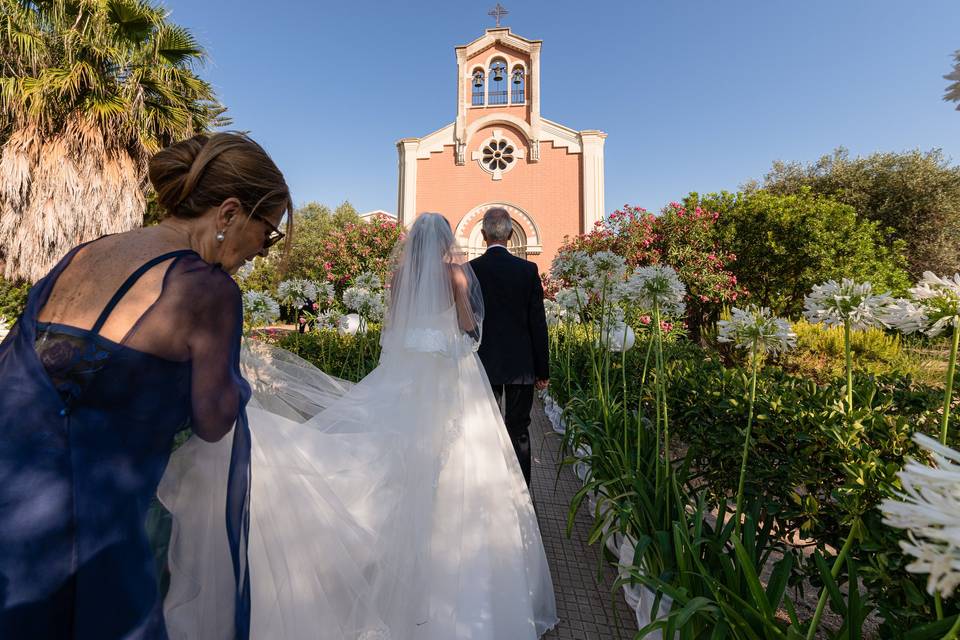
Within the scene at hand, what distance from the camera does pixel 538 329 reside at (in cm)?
315

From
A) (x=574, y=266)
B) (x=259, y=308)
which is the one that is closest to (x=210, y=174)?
(x=574, y=266)

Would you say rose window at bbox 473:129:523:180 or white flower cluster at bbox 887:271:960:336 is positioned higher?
rose window at bbox 473:129:523:180

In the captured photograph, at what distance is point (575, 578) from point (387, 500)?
4.56 ft

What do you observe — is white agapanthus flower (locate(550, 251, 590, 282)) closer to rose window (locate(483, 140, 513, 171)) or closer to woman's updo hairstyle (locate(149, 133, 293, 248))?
woman's updo hairstyle (locate(149, 133, 293, 248))

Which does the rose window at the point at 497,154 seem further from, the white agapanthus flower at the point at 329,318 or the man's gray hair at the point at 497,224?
the man's gray hair at the point at 497,224

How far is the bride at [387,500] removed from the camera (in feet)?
3.58

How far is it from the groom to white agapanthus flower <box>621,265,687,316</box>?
854 mm

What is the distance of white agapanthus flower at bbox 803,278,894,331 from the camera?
159 centimetres

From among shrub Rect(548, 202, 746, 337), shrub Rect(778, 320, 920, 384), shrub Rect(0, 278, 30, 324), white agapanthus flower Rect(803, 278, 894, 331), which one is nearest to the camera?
white agapanthus flower Rect(803, 278, 894, 331)

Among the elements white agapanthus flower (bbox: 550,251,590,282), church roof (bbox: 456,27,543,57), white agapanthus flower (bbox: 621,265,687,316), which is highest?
church roof (bbox: 456,27,543,57)

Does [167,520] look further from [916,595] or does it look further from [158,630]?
[916,595]

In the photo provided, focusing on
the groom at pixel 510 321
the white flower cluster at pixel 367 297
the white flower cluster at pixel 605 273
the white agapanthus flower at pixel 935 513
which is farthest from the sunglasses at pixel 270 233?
the white flower cluster at pixel 367 297

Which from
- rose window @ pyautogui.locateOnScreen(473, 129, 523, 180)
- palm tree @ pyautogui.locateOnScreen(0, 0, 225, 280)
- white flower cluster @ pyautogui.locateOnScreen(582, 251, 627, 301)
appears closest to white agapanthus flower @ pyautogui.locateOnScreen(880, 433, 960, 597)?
white flower cluster @ pyautogui.locateOnScreen(582, 251, 627, 301)

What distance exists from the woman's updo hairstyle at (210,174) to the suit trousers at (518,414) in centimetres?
231
